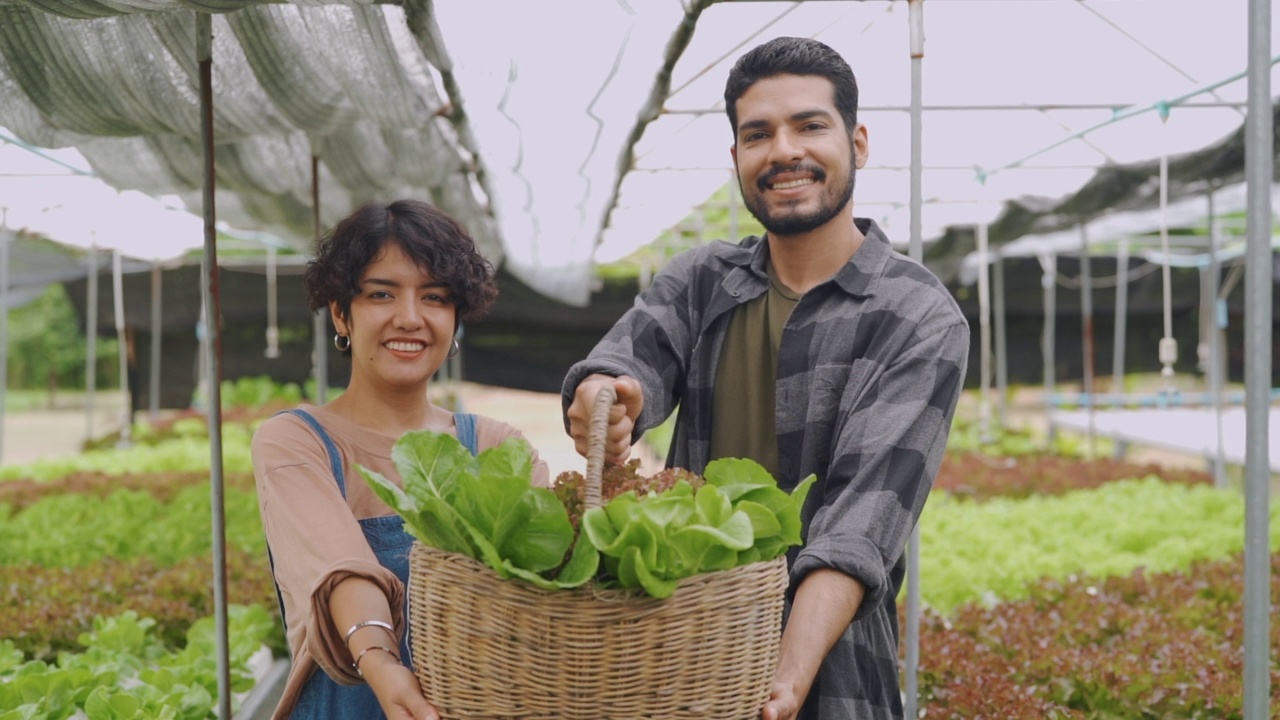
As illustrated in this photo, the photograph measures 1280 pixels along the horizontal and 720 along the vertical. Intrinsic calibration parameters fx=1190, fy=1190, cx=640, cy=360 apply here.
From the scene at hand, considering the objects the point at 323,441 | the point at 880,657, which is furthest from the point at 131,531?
the point at 880,657

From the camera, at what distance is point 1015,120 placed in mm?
7270

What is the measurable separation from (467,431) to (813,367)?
62cm

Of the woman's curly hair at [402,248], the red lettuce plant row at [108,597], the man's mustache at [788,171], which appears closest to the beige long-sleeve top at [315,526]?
the woman's curly hair at [402,248]

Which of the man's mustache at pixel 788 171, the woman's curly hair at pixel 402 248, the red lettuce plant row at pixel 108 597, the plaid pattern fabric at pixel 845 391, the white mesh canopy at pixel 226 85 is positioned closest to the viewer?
the plaid pattern fabric at pixel 845 391

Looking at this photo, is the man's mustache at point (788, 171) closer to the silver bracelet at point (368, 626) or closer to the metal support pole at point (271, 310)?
the silver bracelet at point (368, 626)

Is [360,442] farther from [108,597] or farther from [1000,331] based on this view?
[1000,331]

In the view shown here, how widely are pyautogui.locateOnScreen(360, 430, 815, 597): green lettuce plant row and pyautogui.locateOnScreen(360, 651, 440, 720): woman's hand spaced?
0.70 feet

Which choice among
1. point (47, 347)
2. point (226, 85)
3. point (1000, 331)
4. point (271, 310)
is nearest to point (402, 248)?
point (226, 85)

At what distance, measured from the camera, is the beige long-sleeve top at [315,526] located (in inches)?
64.1

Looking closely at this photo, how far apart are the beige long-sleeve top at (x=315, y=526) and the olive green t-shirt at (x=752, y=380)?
1.08ft

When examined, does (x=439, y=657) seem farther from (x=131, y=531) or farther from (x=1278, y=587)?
(x=131, y=531)

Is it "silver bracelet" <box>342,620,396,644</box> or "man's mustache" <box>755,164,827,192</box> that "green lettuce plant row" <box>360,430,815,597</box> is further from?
"man's mustache" <box>755,164,827,192</box>

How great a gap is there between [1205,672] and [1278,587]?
1.59 meters

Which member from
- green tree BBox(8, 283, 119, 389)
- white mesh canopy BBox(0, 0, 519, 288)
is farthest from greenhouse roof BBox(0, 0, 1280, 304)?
green tree BBox(8, 283, 119, 389)
